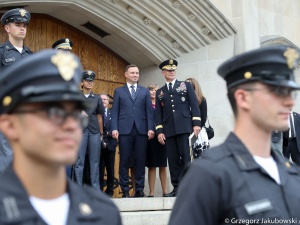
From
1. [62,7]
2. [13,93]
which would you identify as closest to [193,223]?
[13,93]

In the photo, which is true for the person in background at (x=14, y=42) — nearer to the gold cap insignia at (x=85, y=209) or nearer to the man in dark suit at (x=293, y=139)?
the gold cap insignia at (x=85, y=209)

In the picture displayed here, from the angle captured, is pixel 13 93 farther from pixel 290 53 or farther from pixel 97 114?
pixel 97 114

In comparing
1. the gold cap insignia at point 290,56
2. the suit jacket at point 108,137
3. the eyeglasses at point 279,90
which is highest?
the gold cap insignia at point 290,56

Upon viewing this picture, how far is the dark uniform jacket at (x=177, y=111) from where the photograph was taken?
8.98m

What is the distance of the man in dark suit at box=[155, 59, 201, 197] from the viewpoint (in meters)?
8.95

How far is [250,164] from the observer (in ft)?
9.99

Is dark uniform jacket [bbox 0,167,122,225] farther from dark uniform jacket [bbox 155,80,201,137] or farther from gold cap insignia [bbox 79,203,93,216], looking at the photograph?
dark uniform jacket [bbox 155,80,201,137]

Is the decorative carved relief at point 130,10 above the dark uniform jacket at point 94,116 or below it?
above

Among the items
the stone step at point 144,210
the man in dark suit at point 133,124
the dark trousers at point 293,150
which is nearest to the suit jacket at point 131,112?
the man in dark suit at point 133,124

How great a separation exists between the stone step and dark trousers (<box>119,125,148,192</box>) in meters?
0.60

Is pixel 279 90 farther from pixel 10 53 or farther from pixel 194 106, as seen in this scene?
pixel 194 106

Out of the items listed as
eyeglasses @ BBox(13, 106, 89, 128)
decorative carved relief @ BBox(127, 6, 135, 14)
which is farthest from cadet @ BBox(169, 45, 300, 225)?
decorative carved relief @ BBox(127, 6, 135, 14)

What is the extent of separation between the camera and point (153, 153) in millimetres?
9367

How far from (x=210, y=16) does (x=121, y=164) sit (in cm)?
405
